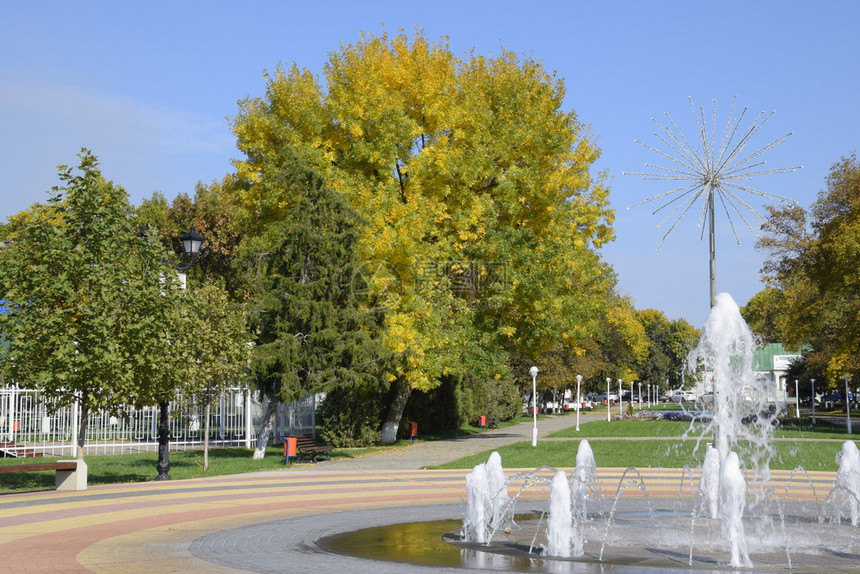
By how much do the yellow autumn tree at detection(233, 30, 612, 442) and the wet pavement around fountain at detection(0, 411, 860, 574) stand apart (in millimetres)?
8632

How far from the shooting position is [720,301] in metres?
17.4

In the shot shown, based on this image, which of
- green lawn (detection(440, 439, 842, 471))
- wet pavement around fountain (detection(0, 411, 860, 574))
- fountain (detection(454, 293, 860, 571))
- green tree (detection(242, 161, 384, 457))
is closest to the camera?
wet pavement around fountain (detection(0, 411, 860, 574))

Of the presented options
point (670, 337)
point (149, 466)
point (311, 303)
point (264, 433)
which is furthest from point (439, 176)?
point (670, 337)

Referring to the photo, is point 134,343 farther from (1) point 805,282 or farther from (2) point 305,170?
(1) point 805,282

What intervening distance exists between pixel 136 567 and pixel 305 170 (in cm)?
1919

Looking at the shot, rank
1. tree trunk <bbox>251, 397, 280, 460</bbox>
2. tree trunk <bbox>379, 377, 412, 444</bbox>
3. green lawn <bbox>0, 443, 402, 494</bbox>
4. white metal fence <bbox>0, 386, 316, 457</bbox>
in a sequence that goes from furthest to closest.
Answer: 1. tree trunk <bbox>379, 377, 412, 444</bbox>
2. white metal fence <bbox>0, 386, 316, 457</bbox>
3. tree trunk <bbox>251, 397, 280, 460</bbox>
4. green lawn <bbox>0, 443, 402, 494</bbox>

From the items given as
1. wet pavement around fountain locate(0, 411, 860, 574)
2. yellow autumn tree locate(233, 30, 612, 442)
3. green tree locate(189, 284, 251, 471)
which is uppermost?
yellow autumn tree locate(233, 30, 612, 442)

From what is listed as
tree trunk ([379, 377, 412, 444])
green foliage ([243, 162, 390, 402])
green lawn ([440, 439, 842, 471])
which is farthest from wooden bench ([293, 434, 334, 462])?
green lawn ([440, 439, 842, 471])

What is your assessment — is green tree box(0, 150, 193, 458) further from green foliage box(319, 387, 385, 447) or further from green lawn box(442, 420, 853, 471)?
green foliage box(319, 387, 385, 447)

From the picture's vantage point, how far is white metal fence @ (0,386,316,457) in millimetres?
28578

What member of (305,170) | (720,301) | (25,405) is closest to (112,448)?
(25,405)

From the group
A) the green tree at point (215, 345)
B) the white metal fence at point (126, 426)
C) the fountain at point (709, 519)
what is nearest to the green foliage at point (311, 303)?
the white metal fence at point (126, 426)

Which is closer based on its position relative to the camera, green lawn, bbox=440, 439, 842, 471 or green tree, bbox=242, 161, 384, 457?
green lawn, bbox=440, 439, 842, 471

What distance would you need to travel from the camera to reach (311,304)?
86.4 feet
